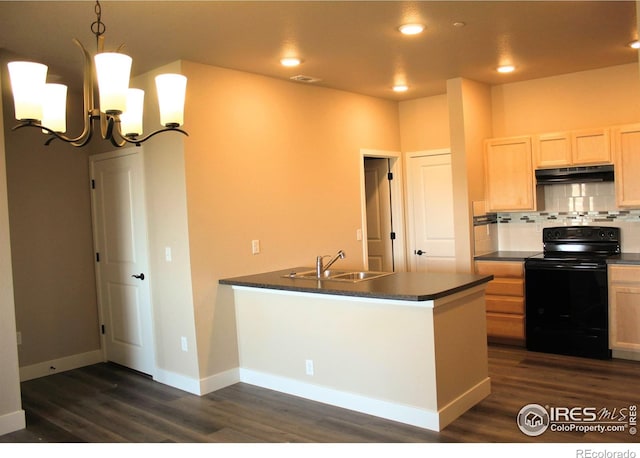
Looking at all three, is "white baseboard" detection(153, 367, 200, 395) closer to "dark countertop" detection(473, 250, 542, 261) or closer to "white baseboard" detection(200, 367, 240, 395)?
"white baseboard" detection(200, 367, 240, 395)

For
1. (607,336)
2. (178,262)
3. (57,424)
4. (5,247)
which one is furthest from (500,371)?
(5,247)

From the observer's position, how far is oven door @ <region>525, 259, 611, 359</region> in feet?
15.6

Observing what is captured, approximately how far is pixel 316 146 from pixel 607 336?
3.03 m

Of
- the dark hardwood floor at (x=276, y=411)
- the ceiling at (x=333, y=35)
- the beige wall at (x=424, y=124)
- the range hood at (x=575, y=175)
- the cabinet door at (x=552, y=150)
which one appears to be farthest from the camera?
the beige wall at (x=424, y=124)

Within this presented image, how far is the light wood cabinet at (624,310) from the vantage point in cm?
461

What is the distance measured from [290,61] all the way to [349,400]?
254 centimetres

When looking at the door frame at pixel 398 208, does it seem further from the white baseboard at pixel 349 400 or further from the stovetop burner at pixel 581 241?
the white baseboard at pixel 349 400

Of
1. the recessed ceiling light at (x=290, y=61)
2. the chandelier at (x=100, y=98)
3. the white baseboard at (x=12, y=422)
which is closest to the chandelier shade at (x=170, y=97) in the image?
the chandelier at (x=100, y=98)

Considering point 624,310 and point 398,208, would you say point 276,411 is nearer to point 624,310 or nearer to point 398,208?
point 624,310

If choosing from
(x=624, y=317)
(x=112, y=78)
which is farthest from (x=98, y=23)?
(x=624, y=317)

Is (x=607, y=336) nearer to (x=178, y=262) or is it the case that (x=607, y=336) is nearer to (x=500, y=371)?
(x=500, y=371)

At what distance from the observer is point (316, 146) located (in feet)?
17.5

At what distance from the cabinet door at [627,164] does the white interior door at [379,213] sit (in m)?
2.37

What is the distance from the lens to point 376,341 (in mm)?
3705
